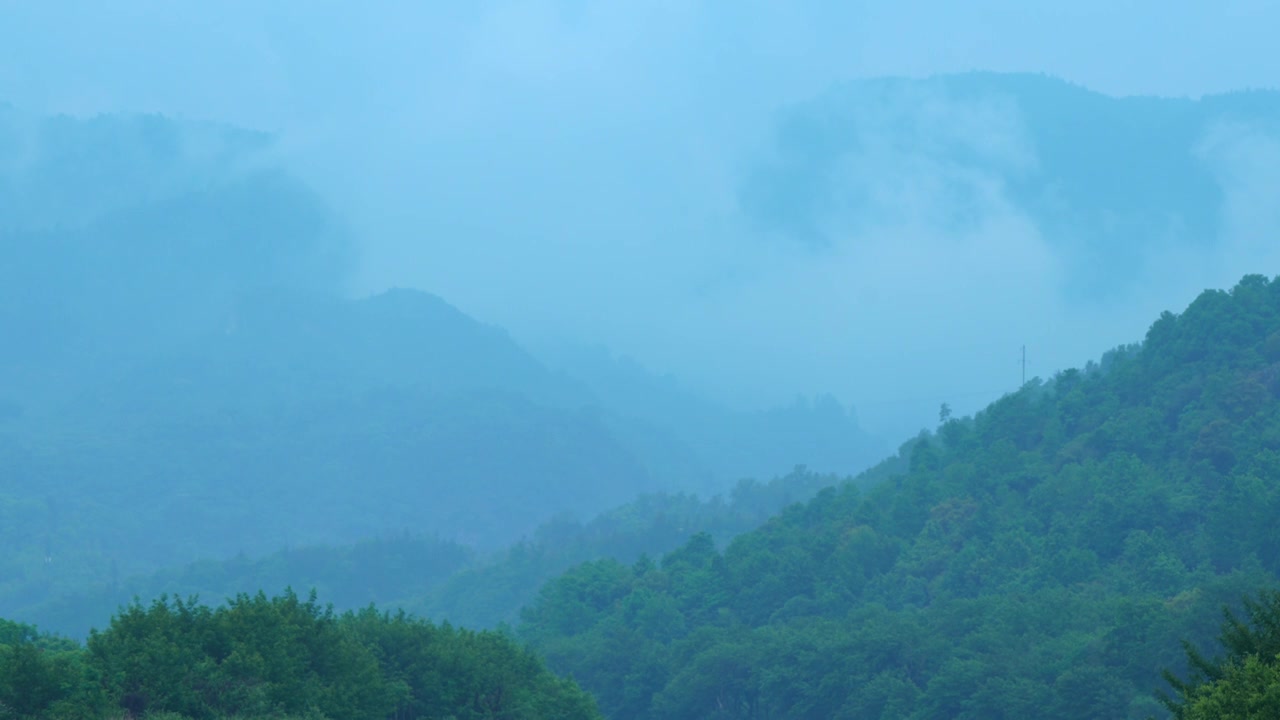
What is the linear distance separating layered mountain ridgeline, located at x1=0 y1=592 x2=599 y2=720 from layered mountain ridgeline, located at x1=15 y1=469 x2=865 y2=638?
77.1 m

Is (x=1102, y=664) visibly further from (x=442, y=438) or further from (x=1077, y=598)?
(x=442, y=438)

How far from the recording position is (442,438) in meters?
200

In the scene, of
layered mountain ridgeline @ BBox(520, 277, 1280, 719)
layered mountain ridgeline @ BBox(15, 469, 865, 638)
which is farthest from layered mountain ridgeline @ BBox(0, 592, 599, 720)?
layered mountain ridgeline @ BBox(15, 469, 865, 638)

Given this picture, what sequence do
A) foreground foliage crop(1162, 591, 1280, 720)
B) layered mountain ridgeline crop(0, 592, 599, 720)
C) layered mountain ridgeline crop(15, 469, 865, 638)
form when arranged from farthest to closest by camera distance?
layered mountain ridgeline crop(15, 469, 865, 638)
layered mountain ridgeline crop(0, 592, 599, 720)
foreground foliage crop(1162, 591, 1280, 720)

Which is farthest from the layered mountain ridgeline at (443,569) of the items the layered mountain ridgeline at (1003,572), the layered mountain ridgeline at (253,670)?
the layered mountain ridgeline at (253,670)

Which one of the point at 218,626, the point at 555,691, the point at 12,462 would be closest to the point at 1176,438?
the point at 555,691

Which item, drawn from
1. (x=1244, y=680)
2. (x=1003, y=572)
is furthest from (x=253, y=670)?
(x=1003, y=572)

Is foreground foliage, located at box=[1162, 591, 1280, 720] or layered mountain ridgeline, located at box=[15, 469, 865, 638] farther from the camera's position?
layered mountain ridgeline, located at box=[15, 469, 865, 638]

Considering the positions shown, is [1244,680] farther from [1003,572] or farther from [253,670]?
[1003,572]

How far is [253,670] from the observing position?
3145 cm

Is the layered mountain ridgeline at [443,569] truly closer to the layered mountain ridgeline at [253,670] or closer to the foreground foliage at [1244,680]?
the layered mountain ridgeline at [253,670]

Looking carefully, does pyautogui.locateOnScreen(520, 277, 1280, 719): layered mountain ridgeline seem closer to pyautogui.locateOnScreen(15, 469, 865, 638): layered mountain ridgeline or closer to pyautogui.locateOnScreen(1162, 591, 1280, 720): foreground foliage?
pyautogui.locateOnScreen(1162, 591, 1280, 720): foreground foliage

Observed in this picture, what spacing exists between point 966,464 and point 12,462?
138 m

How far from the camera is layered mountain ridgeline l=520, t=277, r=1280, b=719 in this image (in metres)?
53.3
